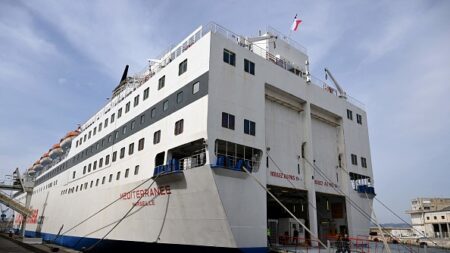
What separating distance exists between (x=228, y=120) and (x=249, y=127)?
1348 mm

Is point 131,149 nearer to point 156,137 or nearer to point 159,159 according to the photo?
point 156,137

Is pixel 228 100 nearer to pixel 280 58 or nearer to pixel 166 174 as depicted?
pixel 166 174

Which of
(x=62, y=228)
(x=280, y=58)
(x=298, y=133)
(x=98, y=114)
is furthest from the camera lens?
(x=98, y=114)

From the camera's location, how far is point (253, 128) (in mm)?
16469

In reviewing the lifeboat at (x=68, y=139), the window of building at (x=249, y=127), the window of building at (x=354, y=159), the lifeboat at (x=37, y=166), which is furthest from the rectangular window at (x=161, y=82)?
the lifeboat at (x=37, y=166)

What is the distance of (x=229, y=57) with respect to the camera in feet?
54.6

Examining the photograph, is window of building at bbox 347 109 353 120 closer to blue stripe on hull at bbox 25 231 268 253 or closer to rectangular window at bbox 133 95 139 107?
blue stripe on hull at bbox 25 231 268 253

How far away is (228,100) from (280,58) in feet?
24.1

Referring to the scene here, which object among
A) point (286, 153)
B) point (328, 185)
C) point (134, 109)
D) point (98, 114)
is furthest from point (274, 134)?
point (98, 114)

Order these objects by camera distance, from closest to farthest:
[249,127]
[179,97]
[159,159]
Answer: [249,127] → [179,97] → [159,159]

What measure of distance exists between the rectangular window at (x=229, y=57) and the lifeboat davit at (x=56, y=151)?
114 ft

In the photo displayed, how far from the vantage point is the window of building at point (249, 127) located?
636 inches

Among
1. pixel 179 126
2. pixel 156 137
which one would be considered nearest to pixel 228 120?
pixel 179 126

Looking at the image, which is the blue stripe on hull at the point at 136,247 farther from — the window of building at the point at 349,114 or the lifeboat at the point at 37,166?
the lifeboat at the point at 37,166
